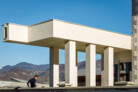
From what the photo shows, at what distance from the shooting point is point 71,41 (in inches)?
1421

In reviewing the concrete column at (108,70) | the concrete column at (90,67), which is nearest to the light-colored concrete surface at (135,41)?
the concrete column at (108,70)

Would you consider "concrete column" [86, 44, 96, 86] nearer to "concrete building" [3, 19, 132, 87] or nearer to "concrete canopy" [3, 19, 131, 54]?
"concrete building" [3, 19, 132, 87]

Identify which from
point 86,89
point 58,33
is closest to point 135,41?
point 58,33

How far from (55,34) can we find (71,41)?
9.73 feet

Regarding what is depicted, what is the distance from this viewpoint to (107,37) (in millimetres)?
40062

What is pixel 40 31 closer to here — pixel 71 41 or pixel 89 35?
pixel 71 41

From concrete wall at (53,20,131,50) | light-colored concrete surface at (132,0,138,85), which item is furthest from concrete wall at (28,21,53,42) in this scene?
light-colored concrete surface at (132,0,138,85)

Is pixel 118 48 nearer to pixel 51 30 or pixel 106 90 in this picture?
pixel 51 30

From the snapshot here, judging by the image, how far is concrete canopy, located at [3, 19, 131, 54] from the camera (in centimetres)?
3453

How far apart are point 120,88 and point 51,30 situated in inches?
746

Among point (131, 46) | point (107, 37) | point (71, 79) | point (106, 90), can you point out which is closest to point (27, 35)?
point (71, 79)

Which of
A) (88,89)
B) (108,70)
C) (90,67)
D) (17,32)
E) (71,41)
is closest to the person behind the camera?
(88,89)

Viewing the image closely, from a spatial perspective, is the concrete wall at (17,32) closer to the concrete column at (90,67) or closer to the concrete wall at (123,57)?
the concrete column at (90,67)

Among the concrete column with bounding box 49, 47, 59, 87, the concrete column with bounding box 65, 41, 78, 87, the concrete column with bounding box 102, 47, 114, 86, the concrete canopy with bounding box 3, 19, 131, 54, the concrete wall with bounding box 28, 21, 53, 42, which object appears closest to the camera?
the concrete wall with bounding box 28, 21, 53, 42
